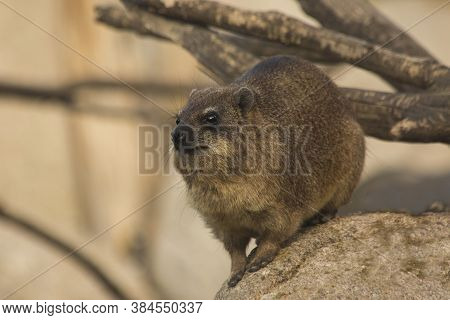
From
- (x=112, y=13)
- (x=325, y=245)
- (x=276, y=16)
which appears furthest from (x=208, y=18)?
(x=325, y=245)

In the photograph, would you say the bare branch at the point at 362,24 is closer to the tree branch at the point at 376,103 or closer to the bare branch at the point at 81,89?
the tree branch at the point at 376,103

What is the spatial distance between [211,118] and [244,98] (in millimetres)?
332

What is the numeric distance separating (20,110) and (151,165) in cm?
272

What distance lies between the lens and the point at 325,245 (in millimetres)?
5629

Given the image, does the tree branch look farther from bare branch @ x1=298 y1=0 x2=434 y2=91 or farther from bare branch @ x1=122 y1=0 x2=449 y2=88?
bare branch @ x1=298 y1=0 x2=434 y2=91

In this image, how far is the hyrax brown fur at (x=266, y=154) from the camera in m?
5.60

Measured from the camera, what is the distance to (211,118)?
566cm

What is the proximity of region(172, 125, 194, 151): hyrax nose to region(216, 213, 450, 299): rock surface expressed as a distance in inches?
39.8

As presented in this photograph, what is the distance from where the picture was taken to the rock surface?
509 centimetres

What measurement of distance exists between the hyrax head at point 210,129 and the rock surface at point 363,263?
83 centimetres

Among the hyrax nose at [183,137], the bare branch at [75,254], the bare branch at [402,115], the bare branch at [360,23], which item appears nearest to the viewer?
the hyrax nose at [183,137]

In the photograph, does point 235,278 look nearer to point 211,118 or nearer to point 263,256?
point 263,256

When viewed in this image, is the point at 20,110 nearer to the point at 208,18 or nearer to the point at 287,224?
the point at 208,18


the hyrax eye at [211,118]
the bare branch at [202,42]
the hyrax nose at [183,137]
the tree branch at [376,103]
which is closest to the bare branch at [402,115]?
the tree branch at [376,103]
